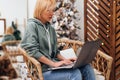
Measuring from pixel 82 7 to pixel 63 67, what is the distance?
8.04 ft

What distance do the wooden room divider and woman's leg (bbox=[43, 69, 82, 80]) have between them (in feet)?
6.51

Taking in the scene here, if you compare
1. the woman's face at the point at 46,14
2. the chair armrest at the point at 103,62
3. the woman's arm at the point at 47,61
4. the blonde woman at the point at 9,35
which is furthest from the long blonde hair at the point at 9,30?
the woman's arm at the point at 47,61

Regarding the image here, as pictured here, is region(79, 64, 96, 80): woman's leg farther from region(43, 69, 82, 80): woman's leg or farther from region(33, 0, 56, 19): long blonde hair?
region(33, 0, 56, 19): long blonde hair

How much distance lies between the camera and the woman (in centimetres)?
227

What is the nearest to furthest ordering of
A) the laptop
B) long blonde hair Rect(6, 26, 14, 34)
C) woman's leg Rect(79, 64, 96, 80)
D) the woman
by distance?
the laptop → the woman → woman's leg Rect(79, 64, 96, 80) → long blonde hair Rect(6, 26, 14, 34)

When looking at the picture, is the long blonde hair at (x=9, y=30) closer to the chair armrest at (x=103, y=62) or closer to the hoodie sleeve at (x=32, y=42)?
the chair armrest at (x=103, y=62)

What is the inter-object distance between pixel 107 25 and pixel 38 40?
204 cm

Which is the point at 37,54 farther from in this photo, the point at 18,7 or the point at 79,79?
the point at 18,7

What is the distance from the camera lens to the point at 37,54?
2314 millimetres

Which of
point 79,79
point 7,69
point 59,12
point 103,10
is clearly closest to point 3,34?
point 59,12

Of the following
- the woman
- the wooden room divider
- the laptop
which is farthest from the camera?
the wooden room divider

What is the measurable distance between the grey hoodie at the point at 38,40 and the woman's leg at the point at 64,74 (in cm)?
12

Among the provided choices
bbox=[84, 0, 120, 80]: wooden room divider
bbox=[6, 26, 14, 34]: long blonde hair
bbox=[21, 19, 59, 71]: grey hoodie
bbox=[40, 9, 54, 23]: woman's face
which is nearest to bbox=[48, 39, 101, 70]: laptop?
bbox=[21, 19, 59, 71]: grey hoodie

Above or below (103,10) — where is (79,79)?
below
